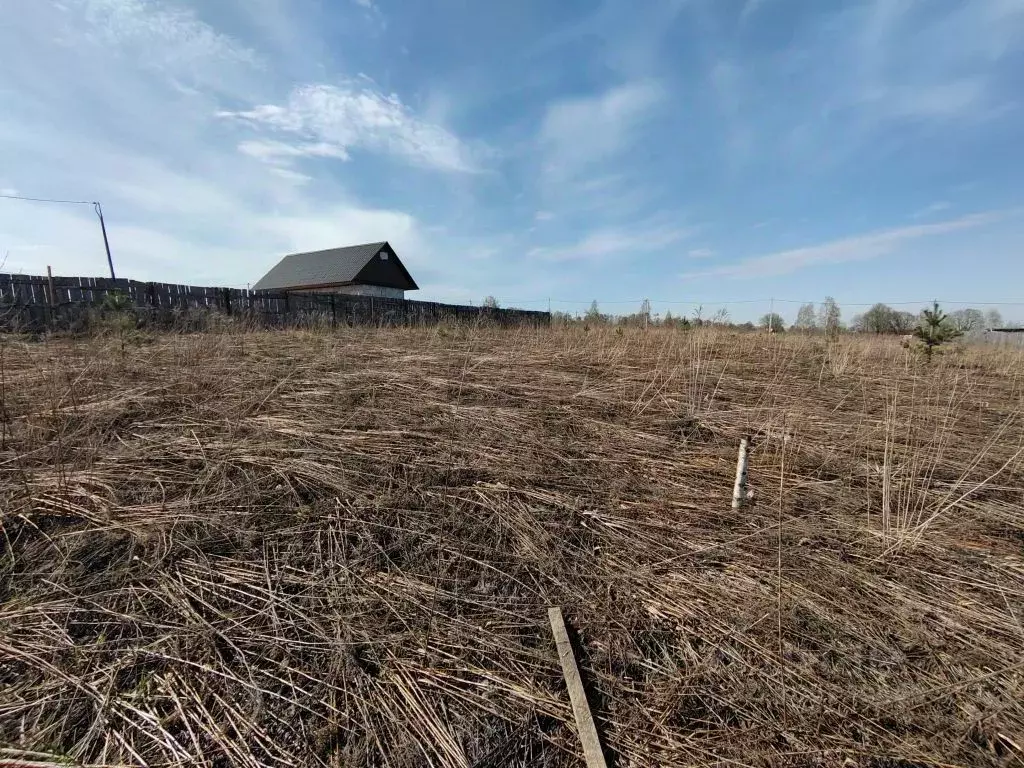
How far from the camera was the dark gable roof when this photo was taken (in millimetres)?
27391

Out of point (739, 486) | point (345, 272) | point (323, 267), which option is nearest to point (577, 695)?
point (739, 486)

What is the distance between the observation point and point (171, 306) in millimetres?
9320

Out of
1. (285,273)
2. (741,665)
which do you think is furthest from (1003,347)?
(285,273)

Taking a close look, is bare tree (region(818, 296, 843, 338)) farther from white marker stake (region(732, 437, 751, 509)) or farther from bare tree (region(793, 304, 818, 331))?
white marker stake (region(732, 437, 751, 509))

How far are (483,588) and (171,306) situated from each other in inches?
433

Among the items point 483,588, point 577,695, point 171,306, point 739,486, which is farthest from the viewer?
point 171,306

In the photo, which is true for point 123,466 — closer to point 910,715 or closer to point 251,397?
point 251,397

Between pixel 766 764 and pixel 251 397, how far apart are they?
399 centimetres

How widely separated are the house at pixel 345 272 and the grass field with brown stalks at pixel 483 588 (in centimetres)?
2499

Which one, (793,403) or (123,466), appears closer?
(123,466)

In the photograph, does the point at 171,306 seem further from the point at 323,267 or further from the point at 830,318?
the point at 323,267

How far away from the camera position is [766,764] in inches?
42.2

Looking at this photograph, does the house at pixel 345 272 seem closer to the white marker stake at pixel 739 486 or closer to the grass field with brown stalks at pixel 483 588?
the grass field with brown stalks at pixel 483 588

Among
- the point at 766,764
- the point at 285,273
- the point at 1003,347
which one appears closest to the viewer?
the point at 766,764
